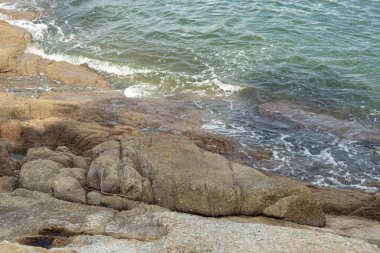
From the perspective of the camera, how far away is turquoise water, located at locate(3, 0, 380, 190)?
1772 cm

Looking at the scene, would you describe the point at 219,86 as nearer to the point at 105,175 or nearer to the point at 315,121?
the point at 315,121

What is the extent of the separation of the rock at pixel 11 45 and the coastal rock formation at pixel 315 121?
12250 millimetres

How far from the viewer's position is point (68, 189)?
39.3 ft

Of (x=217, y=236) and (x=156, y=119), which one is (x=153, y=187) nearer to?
(x=217, y=236)

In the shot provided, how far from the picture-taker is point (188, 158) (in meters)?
12.9

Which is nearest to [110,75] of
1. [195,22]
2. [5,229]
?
[195,22]

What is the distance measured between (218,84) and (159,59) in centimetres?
414

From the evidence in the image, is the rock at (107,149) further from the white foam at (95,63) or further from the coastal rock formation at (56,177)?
the white foam at (95,63)

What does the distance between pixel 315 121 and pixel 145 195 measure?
9.61 meters

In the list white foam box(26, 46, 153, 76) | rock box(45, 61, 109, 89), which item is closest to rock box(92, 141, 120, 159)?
rock box(45, 61, 109, 89)

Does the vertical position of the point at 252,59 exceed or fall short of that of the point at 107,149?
it falls short

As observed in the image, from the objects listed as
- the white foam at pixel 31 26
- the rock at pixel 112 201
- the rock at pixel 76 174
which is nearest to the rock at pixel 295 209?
the rock at pixel 112 201

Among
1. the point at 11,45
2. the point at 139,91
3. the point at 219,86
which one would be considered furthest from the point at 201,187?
the point at 11,45

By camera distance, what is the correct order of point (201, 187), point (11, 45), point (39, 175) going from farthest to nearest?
point (11, 45)
point (39, 175)
point (201, 187)
